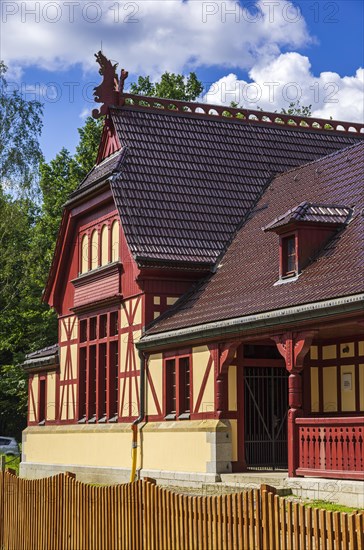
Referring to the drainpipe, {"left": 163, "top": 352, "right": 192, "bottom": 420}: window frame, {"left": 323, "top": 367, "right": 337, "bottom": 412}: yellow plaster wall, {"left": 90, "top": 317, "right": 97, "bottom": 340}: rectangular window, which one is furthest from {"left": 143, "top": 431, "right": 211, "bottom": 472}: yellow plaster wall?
{"left": 90, "top": 317, "right": 97, "bottom": 340}: rectangular window

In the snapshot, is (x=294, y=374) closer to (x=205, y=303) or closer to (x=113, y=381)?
(x=205, y=303)

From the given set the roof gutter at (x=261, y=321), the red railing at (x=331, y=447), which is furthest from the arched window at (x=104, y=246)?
the red railing at (x=331, y=447)

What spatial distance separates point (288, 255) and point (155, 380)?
488 cm

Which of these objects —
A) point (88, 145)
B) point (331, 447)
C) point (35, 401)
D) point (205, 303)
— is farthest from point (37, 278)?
point (331, 447)

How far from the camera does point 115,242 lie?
27.0 meters

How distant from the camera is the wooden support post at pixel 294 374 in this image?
18344 mm

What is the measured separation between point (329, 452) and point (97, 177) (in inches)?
534

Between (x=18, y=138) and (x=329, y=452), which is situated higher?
(x=18, y=138)

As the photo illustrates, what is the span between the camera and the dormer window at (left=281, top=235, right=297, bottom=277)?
21328 millimetres

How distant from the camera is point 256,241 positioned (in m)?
25.0

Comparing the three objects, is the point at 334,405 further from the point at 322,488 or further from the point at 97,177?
the point at 97,177

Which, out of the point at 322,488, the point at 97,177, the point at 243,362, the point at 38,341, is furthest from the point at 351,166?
the point at 38,341

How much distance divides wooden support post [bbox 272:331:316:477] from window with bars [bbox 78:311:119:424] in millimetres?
8621

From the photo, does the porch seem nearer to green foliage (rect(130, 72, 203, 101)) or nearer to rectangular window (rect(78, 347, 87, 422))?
rectangular window (rect(78, 347, 87, 422))
